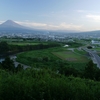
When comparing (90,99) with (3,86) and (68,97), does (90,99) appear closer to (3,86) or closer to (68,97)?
(68,97)

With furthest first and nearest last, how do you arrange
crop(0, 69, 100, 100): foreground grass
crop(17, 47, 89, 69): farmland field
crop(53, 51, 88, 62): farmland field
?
crop(53, 51, 88, 62): farmland field → crop(17, 47, 89, 69): farmland field → crop(0, 69, 100, 100): foreground grass

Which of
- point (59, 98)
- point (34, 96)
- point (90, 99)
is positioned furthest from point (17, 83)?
point (90, 99)

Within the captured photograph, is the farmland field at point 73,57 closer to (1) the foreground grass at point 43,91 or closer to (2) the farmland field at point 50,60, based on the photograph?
(2) the farmland field at point 50,60

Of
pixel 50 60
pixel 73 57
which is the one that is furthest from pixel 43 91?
pixel 73 57

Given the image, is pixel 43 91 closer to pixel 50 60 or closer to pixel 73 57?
pixel 50 60

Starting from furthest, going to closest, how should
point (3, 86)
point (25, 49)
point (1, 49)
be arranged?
point (25, 49)
point (1, 49)
point (3, 86)

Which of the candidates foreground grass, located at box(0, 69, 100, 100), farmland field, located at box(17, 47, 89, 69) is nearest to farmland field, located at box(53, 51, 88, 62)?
farmland field, located at box(17, 47, 89, 69)

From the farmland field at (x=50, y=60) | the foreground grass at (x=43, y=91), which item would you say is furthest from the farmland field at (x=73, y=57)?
the foreground grass at (x=43, y=91)

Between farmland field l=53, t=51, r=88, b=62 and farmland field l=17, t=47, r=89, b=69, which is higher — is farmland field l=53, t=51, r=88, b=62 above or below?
below

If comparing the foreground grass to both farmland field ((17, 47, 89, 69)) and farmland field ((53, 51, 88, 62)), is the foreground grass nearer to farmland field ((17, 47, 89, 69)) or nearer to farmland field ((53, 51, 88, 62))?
farmland field ((17, 47, 89, 69))

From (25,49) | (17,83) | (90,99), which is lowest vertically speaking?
(25,49)

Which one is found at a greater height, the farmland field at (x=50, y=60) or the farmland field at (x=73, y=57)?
the farmland field at (x=50, y=60)
